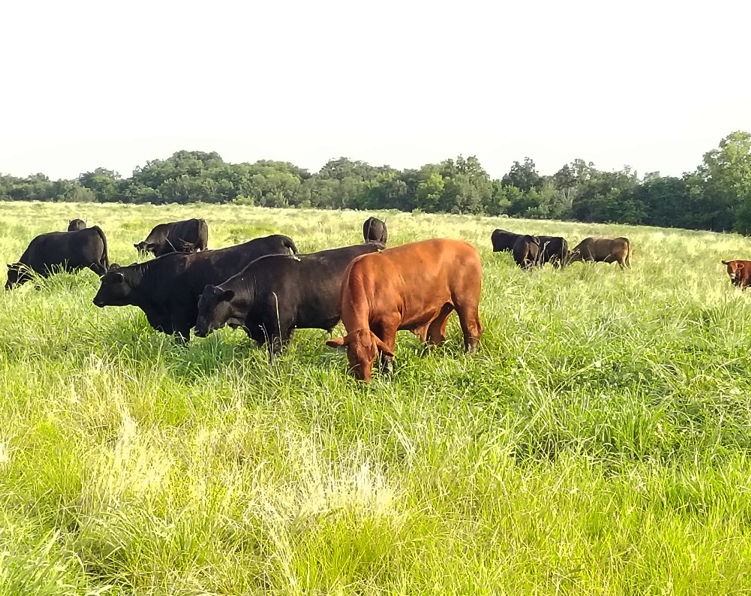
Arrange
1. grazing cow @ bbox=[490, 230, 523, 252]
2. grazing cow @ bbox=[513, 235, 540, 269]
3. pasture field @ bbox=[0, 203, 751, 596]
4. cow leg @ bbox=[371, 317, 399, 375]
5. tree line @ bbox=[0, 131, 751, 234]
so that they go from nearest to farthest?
pasture field @ bbox=[0, 203, 751, 596] → cow leg @ bbox=[371, 317, 399, 375] → grazing cow @ bbox=[513, 235, 540, 269] → grazing cow @ bbox=[490, 230, 523, 252] → tree line @ bbox=[0, 131, 751, 234]

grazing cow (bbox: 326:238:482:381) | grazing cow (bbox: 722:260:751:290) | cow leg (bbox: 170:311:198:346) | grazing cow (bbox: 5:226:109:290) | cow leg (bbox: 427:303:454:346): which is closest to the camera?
grazing cow (bbox: 326:238:482:381)

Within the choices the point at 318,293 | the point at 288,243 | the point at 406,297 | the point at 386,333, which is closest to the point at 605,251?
the point at 288,243

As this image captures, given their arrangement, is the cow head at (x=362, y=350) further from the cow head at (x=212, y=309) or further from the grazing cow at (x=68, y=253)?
the grazing cow at (x=68, y=253)

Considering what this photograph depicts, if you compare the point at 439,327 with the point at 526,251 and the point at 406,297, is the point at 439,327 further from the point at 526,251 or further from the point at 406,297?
the point at 526,251

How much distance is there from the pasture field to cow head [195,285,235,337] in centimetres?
26

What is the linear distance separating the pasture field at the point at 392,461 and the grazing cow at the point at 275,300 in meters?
0.31

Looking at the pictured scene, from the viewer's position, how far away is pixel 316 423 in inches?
178

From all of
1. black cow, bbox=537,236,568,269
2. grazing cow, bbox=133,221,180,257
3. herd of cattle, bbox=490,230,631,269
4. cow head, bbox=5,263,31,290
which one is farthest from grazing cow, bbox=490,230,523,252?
cow head, bbox=5,263,31,290

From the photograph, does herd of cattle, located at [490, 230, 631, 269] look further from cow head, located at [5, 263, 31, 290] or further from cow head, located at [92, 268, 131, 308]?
cow head, located at [5, 263, 31, 290]

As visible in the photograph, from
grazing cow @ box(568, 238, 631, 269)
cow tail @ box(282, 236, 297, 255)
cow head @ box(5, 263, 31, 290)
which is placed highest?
cow tail @ box(282, 236, 297, 255)

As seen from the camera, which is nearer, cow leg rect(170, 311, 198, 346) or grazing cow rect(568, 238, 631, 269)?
cow leg rect(170, 311, 198, 346)

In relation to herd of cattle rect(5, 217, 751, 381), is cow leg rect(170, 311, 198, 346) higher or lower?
lower

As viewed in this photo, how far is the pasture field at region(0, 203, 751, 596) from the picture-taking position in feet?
8.90

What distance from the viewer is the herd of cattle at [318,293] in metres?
5.60
